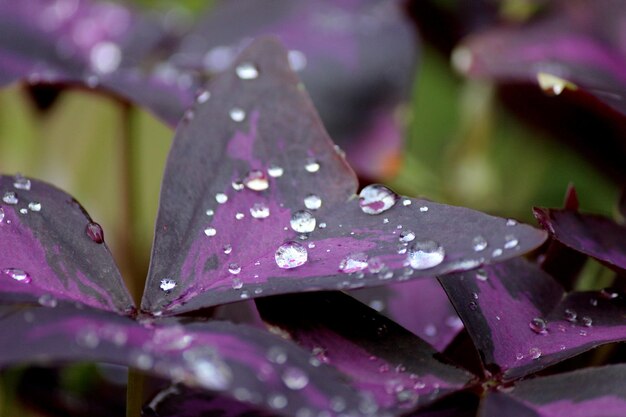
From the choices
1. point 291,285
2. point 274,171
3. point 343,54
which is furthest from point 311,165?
point 343,54

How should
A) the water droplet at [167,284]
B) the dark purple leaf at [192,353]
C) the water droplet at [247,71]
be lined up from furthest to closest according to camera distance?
the water droplet at [247,71] < the water droplet at [167,284] < the dark purple leaf at [192,353]

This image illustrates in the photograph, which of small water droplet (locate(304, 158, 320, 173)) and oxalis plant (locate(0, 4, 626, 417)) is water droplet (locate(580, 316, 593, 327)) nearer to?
oxalis plant (locate(0, 4, 626, 417))

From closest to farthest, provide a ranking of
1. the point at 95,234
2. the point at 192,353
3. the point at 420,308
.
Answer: the point at 192,353 < the point at 95,234 < the point at 420,308

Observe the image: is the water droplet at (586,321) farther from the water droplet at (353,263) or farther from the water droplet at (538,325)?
the water droplet at (353,263)

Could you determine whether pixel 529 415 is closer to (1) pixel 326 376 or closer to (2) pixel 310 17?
(1) pixel 326 376

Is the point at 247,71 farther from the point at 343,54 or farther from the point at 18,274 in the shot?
the point at 343,54

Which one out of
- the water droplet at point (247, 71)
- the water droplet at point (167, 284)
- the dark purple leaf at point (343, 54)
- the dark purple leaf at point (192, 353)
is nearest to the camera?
the dark purple leaf at point (192, 353)

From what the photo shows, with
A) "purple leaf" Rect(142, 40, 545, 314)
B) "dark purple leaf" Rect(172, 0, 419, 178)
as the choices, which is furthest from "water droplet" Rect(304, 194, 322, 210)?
"dark purple leaf" Rect(172, 0, 419, 178)

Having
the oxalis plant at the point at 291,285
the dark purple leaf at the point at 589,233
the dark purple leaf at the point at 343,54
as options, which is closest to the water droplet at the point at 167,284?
the oxalis plant at the point at 291,285
